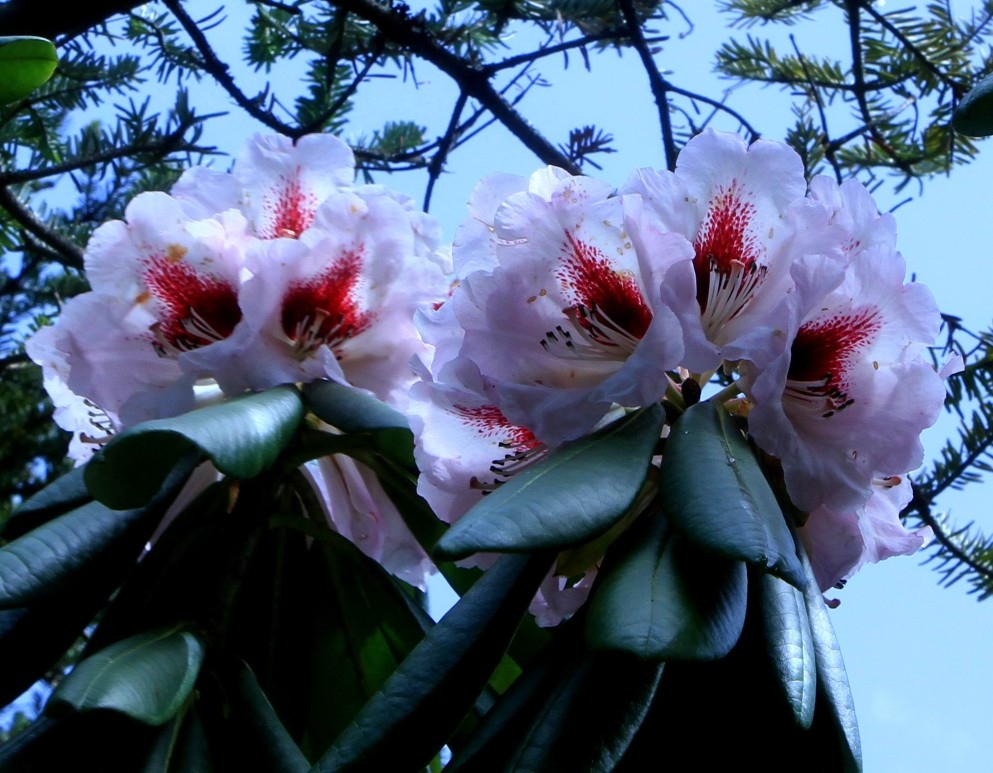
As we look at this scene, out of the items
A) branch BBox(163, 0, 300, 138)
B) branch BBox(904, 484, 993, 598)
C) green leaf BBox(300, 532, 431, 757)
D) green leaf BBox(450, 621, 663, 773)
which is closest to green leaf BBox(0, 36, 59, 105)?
green leaf BBox(300, 532, 431, 757)

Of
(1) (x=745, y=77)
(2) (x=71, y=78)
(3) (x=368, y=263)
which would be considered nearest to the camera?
(3) (x=368, y=263)

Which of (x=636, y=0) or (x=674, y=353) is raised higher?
(x=636, y=0)

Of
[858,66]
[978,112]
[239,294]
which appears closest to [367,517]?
[239,294]

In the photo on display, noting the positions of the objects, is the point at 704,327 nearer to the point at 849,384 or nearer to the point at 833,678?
the point at 849,384

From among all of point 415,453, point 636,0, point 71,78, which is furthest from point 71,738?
point 636,0

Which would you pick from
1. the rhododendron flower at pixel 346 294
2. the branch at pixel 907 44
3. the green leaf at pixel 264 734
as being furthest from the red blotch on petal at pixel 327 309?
the branch at pixel 907 44

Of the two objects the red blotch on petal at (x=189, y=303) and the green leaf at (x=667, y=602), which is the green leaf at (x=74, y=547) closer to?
the red blotch on petal at (x=189, y=303)

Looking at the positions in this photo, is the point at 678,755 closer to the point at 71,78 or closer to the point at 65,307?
the point at 65,307
